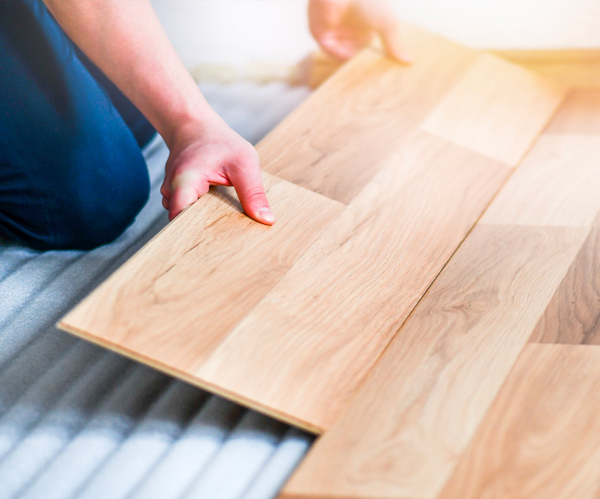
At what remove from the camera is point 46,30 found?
896 mm

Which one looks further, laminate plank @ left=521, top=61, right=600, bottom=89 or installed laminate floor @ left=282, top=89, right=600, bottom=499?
laminate plank @ left=521, top=61, right=600, bottom=89

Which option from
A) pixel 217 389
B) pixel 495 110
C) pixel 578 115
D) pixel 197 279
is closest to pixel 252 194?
pixel 197 279

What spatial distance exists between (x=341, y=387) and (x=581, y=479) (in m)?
0.24

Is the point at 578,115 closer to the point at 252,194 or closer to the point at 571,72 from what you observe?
the point at 571,72

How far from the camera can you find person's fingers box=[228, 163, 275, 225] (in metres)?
0.77

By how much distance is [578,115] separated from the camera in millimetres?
1124

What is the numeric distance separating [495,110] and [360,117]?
0.27 m

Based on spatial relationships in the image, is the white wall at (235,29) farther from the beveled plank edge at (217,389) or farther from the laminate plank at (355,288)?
the beveled plank edge at (217,389)

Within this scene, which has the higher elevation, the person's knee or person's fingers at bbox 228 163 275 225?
person's fingers at bbox 228 163 275 225

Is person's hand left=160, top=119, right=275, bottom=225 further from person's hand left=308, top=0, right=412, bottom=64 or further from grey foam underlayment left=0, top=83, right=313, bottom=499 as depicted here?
person's hand left=308, top=0, right=412, bottom=64

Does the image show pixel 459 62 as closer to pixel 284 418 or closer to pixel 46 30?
pixel 46 30

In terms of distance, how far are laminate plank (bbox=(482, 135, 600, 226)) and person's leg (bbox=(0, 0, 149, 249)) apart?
2.04 feet

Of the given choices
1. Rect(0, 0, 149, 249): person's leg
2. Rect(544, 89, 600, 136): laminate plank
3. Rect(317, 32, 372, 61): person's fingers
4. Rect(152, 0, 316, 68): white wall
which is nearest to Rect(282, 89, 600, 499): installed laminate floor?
Rect(544, 89, 600, 136): laminate plank

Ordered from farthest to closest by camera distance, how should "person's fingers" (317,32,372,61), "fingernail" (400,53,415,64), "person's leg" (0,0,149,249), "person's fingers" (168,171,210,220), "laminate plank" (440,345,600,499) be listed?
1. "person's fingers" (317,32,372,61)
2. "fingernail" (400,53,415,64)
3. "person's leg" (0,0,149,249)
4. "person's fingers" (168,171,210,220)
5. "laminate plank" (440,345,600,499)
